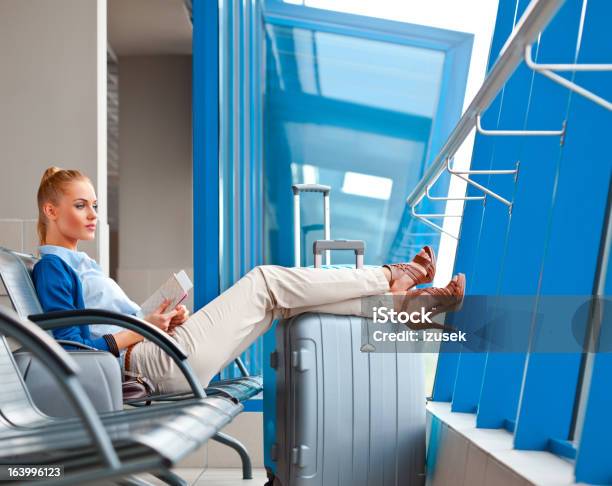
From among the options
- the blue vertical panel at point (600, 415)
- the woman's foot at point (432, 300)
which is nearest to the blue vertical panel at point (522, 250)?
the woman's foot at point (432, 300)

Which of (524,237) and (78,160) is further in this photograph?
(78,160)

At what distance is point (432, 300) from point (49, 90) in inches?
88.5

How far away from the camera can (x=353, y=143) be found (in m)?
5.21

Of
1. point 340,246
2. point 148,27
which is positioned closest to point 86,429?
point 340,246

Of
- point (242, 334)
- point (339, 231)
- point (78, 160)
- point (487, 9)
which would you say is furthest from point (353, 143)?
point (242, 334)

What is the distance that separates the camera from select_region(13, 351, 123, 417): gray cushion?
5.59 ft

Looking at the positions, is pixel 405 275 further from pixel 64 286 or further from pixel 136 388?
pixel 64 286

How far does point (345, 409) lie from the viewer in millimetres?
2309

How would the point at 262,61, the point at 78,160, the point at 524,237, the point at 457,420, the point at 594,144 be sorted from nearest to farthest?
the point at 594,144 → the point at 524,237 → the point at 457,420 → the point at 78,160 → the point at 262,61

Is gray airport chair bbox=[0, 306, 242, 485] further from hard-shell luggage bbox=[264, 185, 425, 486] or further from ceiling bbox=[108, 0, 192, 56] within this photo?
ceiling bbox=[108, 0, 192, 56]

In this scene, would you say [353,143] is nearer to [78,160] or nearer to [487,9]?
[487,9]

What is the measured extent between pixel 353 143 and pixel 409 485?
3.19 metres

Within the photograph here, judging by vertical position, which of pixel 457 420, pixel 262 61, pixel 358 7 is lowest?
pixel 457 420

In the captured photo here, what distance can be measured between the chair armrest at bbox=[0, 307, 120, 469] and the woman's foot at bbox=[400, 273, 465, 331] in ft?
4.64
